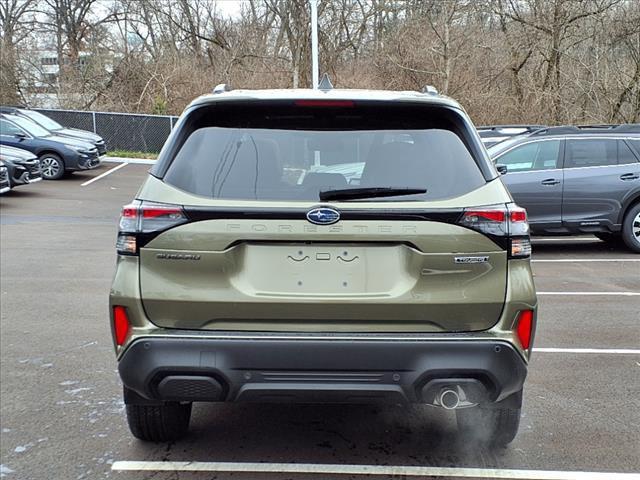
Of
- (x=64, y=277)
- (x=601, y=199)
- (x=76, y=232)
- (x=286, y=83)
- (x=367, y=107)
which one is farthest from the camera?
(x=286, y=83)

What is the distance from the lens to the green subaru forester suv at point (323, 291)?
9.13 feet

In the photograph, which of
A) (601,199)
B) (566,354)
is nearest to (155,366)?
(566,354)

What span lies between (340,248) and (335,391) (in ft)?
1.99

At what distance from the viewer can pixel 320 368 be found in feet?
9.13

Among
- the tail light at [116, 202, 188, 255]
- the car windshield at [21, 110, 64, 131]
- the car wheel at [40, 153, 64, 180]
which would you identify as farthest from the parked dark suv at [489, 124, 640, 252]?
the car windshield at [21, 110, 64, 131]

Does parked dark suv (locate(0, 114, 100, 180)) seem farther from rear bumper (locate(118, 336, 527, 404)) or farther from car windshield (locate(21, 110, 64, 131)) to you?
rear bumper (locate(118, 336, 527, 404))

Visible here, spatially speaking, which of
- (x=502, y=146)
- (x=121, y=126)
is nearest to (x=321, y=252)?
(x=502, y=146)

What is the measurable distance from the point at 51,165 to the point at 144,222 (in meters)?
16.9

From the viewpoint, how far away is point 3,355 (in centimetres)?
518

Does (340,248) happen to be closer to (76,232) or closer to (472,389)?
(472,389)

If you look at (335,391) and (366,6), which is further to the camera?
(366,6)

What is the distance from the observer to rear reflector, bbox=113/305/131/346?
2.89 m

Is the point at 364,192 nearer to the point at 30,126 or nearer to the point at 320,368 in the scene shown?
the point at 320,368

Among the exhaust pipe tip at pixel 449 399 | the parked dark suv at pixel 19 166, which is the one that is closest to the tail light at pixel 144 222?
the exhaust pipe tip at pixel 449 399
